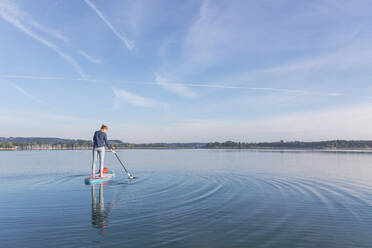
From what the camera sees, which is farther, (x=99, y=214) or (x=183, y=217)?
(x=99, y=214)

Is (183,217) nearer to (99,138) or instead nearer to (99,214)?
(99,214)

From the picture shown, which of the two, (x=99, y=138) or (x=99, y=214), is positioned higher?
(x=99, y=138)

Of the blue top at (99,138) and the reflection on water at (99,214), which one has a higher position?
the blue top at (99,138)

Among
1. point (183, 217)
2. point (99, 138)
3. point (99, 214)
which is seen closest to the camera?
point (183, 217)

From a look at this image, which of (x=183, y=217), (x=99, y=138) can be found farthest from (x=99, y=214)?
(x=99, y=138)

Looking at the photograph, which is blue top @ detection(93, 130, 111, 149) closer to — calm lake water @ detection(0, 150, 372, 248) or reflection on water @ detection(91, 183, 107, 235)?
calm lake water @ detection(0, 150, 372, 248)

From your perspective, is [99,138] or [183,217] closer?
[183,217]

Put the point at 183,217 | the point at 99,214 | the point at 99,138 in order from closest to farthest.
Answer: the point at 183,217, the point at 99,214, the point at 99,138

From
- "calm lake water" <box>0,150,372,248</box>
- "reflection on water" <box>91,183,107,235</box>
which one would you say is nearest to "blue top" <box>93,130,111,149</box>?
"calm lake water" <box>0,150,372,248</box>

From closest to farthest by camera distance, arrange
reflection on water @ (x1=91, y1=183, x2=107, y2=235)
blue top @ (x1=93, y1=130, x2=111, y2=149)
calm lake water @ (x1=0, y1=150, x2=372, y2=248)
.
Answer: calm lake water @ (x1=0, y1=150, x2=372, y2=248) → reflection on water @ (x1=91, y1=183, x2=107, y2=235) → blue top @ (x1=93, y1=130, x2=111, y2=149)

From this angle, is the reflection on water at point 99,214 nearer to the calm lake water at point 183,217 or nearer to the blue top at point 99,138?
the calm lake water at point 183,217

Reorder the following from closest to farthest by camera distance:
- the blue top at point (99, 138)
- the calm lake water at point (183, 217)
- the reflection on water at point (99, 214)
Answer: the calm lake water at point (183, 217)
the reflection on water at point (99, 214)
the blue top at point (99, 138)

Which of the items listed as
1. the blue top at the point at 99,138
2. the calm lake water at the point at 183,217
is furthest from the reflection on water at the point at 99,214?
the blue top at the point at 99,138

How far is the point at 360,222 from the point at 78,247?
878 centimetres
